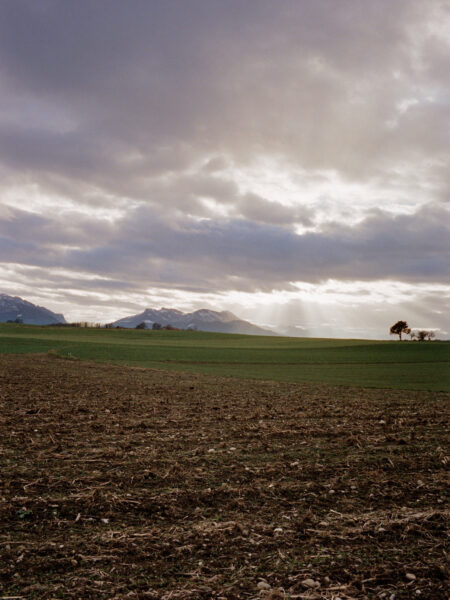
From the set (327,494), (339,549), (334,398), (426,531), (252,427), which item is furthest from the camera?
(334,398)

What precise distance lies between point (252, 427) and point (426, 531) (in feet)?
28.5

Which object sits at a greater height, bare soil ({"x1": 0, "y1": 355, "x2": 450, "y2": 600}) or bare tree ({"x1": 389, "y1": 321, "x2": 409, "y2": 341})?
bare tree ({"x1": 389, "y1": 321, "x2": 409, "y2": 341})

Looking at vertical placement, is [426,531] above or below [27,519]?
above

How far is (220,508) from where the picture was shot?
780cm

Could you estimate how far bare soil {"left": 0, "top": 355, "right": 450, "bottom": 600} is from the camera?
5.45 m

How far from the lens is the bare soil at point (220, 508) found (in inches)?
215

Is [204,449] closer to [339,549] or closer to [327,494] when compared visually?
[327,494]

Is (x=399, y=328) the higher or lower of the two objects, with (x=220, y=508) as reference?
higher

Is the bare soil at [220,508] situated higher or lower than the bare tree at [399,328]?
lower

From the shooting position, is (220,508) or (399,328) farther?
(399,328)

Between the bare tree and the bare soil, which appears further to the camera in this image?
the bare tree

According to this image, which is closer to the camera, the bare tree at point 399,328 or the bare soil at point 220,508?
the bare soil at point 220,508

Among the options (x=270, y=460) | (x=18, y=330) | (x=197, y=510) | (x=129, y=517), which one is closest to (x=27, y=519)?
(x=129, y=517)

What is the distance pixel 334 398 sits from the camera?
79.6 feet
